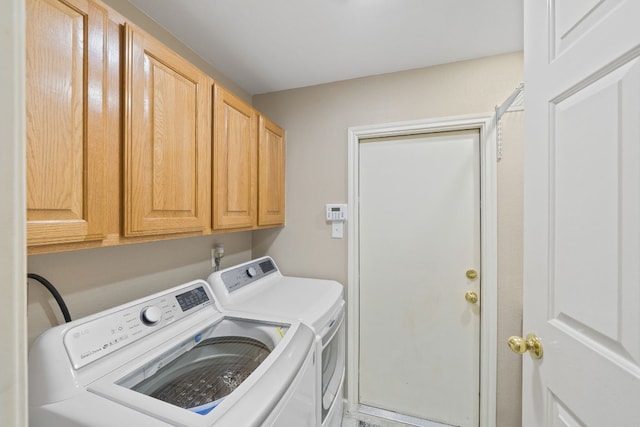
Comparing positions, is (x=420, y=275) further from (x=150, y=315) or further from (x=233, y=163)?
(x=150, y=315)

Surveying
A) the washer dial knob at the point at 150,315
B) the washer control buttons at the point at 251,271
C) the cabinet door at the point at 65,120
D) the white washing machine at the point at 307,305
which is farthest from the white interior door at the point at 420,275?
the cabinet door at the point at 65,120

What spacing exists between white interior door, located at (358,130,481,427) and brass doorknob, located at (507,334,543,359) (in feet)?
3.15

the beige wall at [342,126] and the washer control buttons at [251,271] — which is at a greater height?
the beige wall at [342,126]

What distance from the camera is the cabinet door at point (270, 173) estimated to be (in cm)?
170

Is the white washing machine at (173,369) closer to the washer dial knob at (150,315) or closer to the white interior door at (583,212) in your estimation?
the washer dial knob at (150,315)

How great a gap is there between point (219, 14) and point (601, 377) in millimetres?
1927

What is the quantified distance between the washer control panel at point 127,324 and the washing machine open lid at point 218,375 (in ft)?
0.31

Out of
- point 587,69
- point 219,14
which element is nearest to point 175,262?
point 219,14

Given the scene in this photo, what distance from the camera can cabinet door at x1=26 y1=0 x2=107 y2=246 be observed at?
65cm

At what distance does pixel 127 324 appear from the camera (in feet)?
3.12

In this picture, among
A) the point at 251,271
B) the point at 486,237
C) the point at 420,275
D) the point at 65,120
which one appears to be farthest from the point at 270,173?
the point at 486,237

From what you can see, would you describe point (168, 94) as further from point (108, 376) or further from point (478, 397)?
point (478, 397)

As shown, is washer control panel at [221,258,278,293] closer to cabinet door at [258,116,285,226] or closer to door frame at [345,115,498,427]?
cabinet door at [258,116,285,226]

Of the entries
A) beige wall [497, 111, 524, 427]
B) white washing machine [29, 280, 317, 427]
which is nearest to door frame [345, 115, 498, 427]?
beige wall [497, 111, 524, 427]
